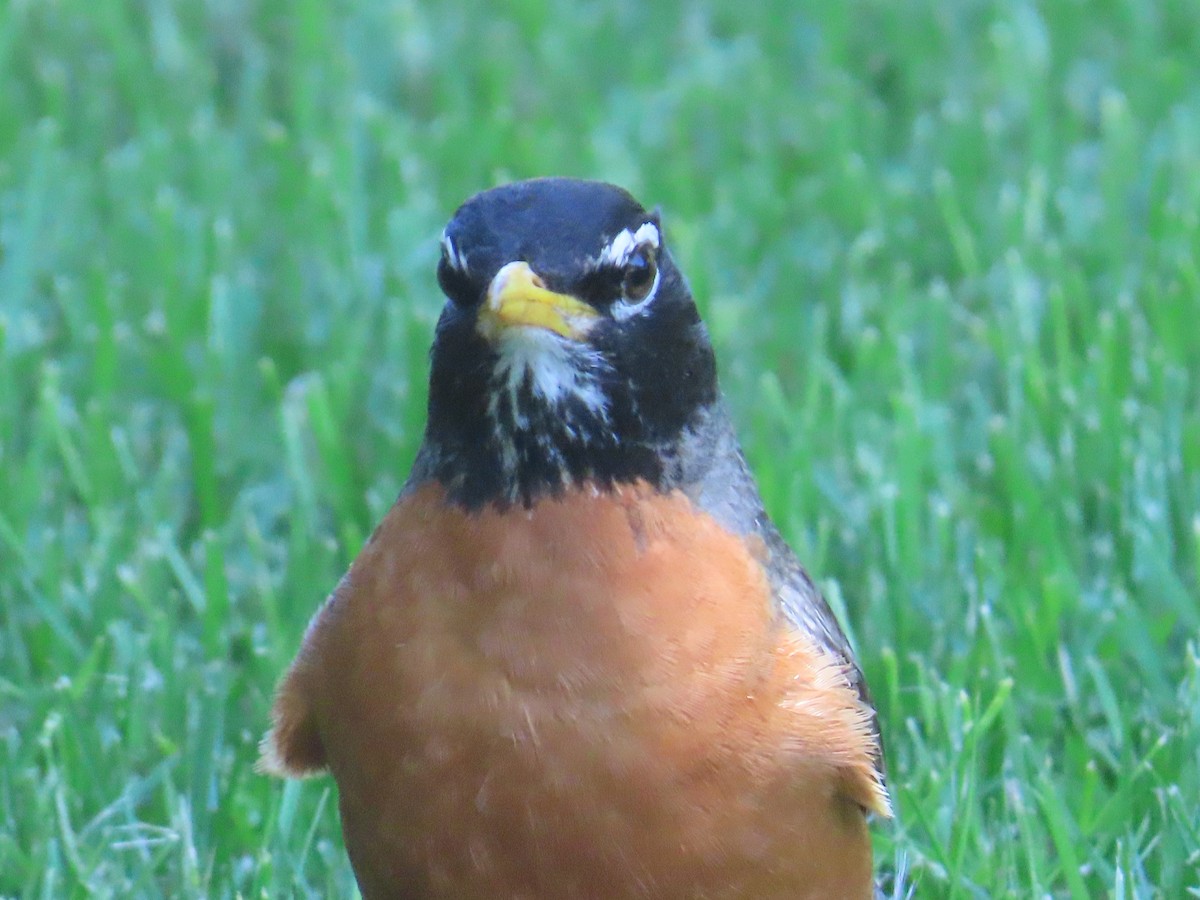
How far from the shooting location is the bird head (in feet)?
10.4

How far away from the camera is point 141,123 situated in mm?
7328

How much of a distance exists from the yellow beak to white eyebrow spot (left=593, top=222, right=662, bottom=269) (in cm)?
9

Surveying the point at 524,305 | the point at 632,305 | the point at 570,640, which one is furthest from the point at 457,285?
the point at 570,640

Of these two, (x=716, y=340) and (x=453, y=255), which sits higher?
(x=453, y=255)

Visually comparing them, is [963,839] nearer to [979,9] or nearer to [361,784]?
[361,784]

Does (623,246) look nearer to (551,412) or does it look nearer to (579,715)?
(551,412)

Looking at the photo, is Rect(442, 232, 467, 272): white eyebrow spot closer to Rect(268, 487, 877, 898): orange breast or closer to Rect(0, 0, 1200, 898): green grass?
Rect(268, 487, 877, 898): orange breast

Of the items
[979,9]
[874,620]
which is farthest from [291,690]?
[979,9]

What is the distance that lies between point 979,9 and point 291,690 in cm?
557

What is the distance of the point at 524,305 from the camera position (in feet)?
10.1

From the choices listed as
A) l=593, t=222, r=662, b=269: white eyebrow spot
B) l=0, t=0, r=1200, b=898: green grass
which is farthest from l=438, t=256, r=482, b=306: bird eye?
l=0, t=0, r=1200, b=898: green grass

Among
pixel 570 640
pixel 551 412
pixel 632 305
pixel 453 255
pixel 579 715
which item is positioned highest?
pixel 453 255

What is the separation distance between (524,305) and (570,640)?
551mm

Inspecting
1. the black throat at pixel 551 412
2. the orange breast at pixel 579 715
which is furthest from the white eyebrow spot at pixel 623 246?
the orange breast at pixel 579 715
